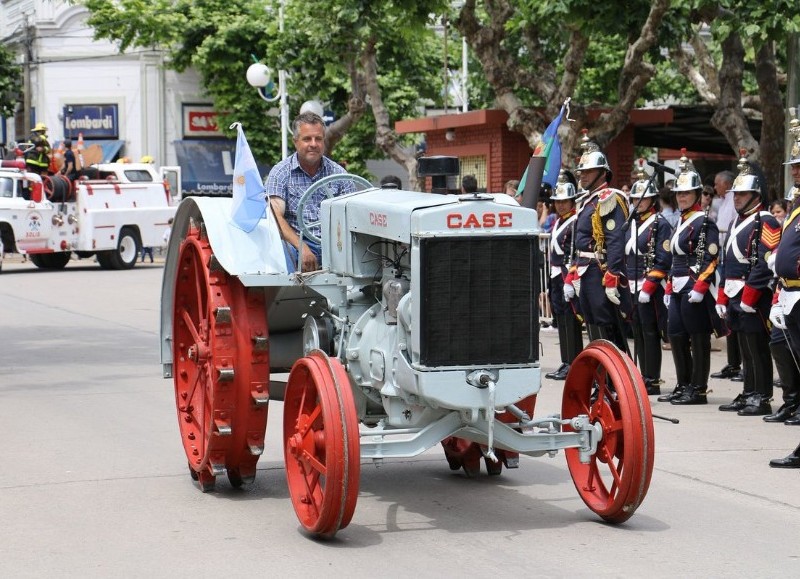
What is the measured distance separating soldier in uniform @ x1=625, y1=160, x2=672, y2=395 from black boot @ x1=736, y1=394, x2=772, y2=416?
1272 mm

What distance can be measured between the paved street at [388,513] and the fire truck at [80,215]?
712 inches

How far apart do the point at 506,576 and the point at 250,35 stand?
3587cm

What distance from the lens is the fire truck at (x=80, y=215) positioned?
29.3m

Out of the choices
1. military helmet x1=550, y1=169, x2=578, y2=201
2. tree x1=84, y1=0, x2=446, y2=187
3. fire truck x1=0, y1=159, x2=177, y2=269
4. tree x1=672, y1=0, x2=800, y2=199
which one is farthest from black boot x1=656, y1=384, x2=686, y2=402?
tree x1=84, y1=0, x2=446, y2=187

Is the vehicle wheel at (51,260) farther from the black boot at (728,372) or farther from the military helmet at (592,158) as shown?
the military helmet at (592,158)

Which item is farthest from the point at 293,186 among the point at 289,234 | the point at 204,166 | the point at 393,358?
the point at 204,166

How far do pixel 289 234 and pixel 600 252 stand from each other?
509 cm

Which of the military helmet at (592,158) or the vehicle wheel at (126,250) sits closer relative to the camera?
the military helmet at (592,158)

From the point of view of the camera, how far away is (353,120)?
2973 centimetres

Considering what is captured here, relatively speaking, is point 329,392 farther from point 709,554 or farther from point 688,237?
point 688,237

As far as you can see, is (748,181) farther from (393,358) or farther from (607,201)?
(393,358)

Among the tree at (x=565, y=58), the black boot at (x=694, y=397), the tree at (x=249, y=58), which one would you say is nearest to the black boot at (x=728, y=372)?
the black boot at (x=694, y=397)

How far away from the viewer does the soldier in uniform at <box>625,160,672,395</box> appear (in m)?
12.6

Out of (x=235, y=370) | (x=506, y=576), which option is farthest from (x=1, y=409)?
(x=506, y=576)
